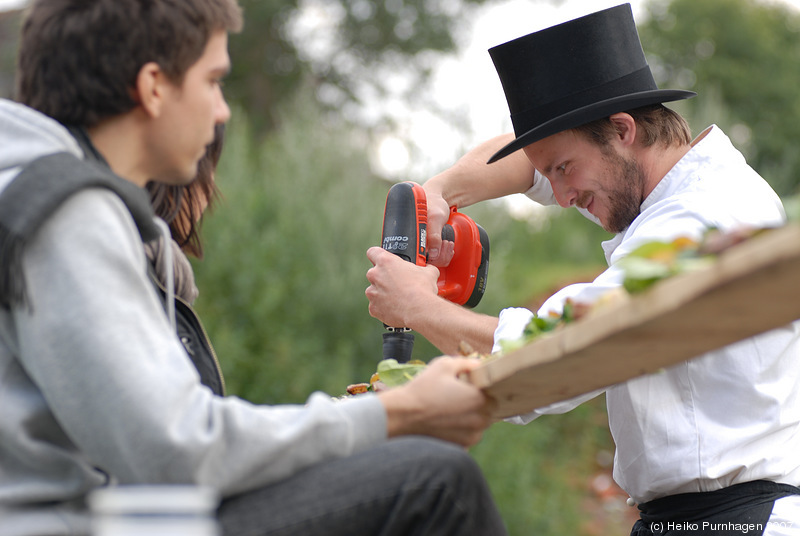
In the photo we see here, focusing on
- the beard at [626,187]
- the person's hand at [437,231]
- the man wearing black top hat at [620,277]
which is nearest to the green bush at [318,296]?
the person's hand at [437,231]

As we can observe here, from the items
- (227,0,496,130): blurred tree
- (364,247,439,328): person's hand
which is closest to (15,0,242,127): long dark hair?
(364,247,439,328): person's hand

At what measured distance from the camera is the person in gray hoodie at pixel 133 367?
4.54ft

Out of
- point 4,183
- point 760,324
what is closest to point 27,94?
point 4,183

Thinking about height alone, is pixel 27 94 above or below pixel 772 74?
above

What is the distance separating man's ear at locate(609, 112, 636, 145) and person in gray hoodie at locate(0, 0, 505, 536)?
145cm

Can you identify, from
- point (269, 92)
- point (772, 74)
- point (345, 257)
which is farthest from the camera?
point (772, 74)

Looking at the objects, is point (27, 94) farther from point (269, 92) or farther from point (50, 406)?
point (269, 92)

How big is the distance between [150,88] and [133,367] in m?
0.58

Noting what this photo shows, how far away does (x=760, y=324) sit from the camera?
140 centimetres

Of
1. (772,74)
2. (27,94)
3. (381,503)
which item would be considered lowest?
(772,74)

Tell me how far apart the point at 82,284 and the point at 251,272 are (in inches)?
183

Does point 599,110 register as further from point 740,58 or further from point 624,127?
point 740,58

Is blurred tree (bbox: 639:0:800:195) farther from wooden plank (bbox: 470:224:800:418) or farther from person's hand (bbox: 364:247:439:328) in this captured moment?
wooden plank (bbox: 470:224:800:418)

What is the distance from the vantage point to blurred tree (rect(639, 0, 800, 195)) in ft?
64.5
